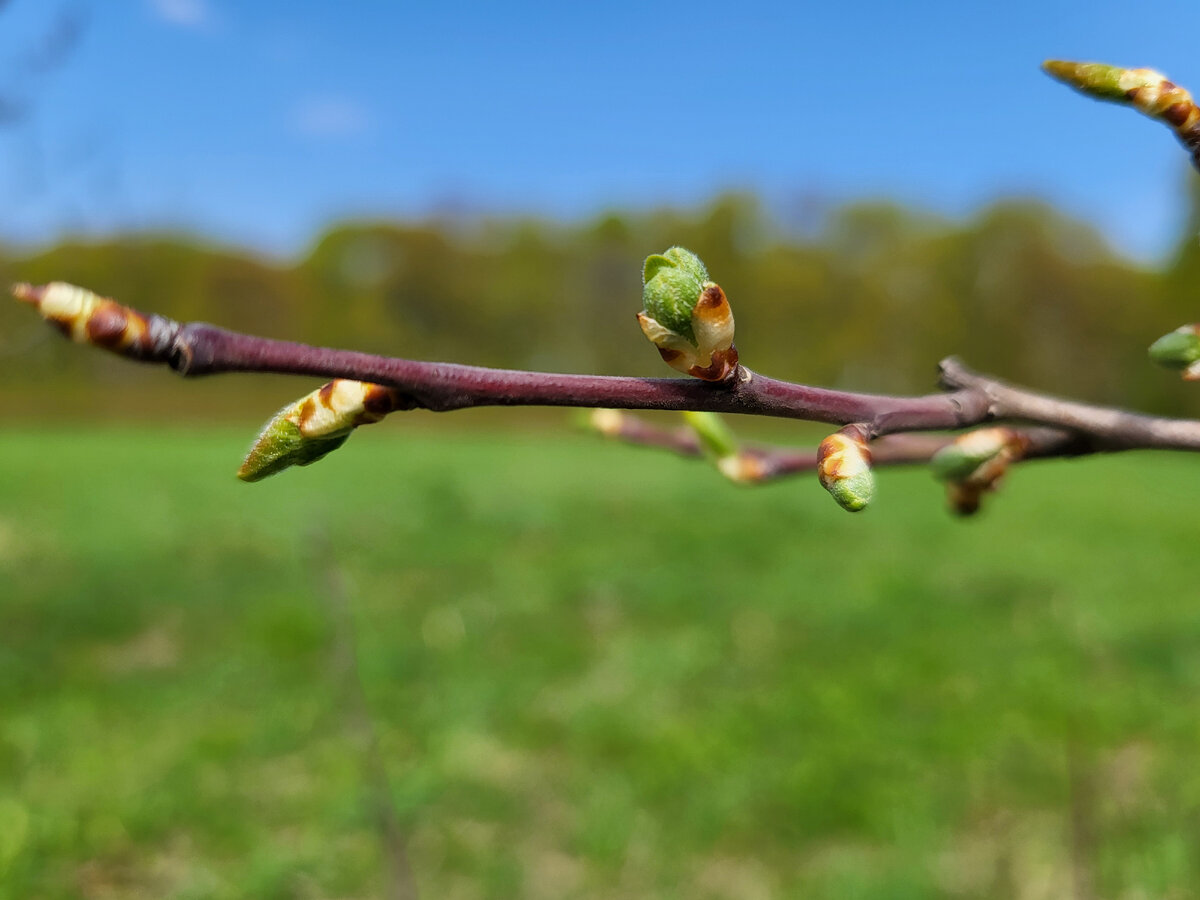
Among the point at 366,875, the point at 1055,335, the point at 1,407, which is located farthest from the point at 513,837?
the point at 1,407

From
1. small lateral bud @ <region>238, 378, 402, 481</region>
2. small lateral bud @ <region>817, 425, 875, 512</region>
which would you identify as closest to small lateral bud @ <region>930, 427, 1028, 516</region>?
small lateral bud @ <region>817, 425, 875, 512</region>

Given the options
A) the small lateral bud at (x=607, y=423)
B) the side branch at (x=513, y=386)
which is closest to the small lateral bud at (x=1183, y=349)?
the side branch at (x=513, y=386)

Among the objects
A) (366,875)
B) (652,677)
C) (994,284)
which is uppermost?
Answer: (994,284)

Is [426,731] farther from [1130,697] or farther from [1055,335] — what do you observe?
[1055,335]

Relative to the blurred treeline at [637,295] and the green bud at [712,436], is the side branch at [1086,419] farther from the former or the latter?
the blurred treeline at [637,295]

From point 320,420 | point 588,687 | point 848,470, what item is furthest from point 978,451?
point 588,687

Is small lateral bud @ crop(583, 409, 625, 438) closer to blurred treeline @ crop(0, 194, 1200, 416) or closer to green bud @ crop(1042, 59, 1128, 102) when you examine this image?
green bud @ crop(1042, 59, 1128, 102)
